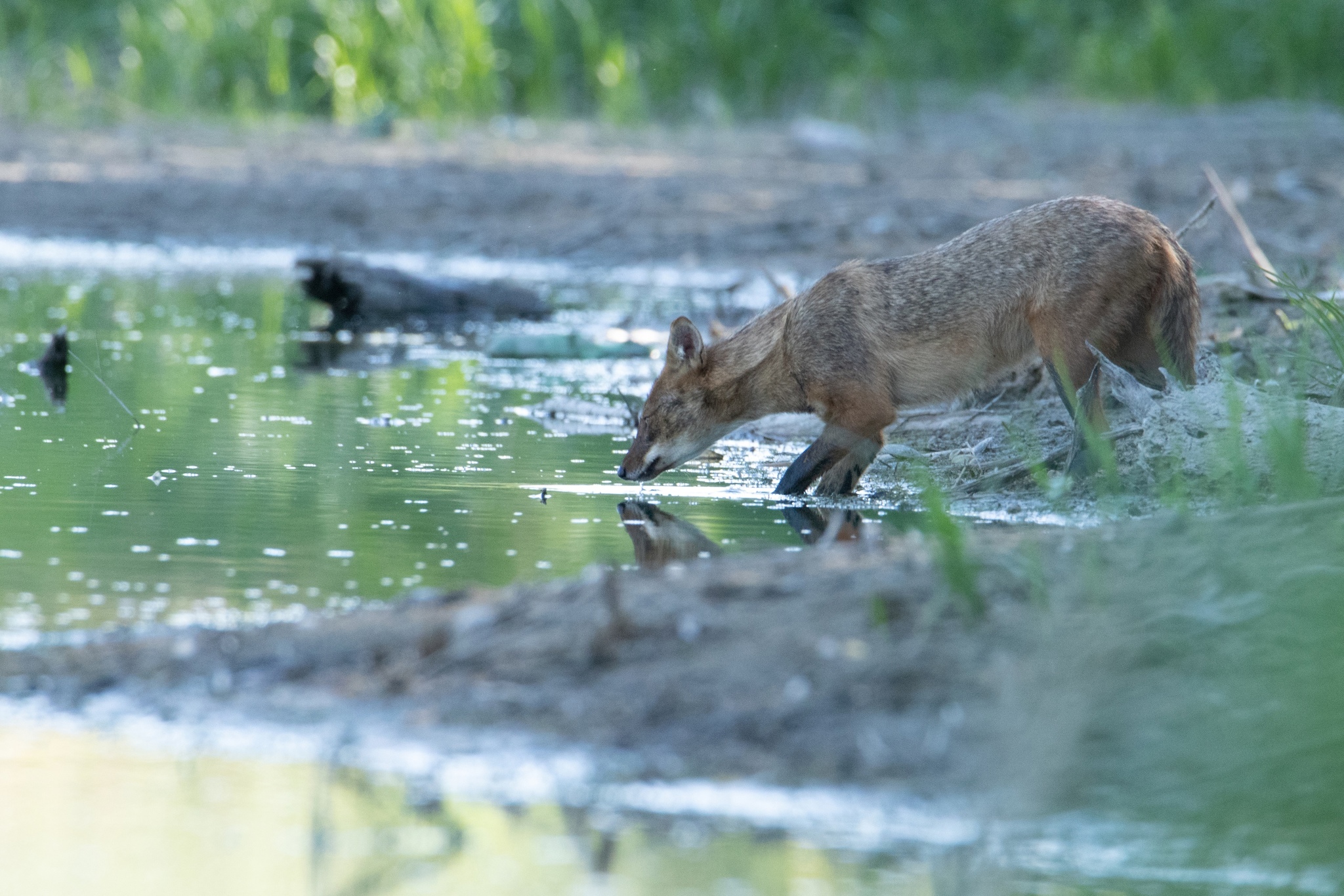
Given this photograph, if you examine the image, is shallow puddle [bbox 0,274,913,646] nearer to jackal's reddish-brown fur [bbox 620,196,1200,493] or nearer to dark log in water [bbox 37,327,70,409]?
dark log in water [bbox 37,327,70,409]

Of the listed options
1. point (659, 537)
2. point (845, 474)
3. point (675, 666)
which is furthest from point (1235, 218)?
point (675, 666)

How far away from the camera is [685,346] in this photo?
22.4 feet

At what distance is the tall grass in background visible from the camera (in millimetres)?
16734

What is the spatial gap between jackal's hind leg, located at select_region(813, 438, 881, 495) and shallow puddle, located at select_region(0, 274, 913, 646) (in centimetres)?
23

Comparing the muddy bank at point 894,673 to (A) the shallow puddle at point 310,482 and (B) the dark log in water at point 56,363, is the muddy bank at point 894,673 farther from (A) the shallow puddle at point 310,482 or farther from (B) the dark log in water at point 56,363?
(B) the dark log in water at point 56,363

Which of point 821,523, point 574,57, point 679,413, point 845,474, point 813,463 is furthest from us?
point 574,57

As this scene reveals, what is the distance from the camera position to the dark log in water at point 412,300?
34.5ft

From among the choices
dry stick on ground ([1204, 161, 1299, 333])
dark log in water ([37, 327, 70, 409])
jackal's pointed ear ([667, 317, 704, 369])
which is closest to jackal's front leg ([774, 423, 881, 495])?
jackal's pointed ear ([667, 317, 704, 369])

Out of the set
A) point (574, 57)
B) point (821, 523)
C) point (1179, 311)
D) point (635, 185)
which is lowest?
point (821, 523)

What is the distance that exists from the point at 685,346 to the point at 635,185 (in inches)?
313

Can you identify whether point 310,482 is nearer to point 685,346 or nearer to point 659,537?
point 659,537

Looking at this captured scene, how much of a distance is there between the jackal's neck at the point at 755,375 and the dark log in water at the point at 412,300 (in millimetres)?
4041

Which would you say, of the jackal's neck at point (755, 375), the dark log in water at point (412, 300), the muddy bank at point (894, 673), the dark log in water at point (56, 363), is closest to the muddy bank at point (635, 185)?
the dark log in water at point (412, 300)

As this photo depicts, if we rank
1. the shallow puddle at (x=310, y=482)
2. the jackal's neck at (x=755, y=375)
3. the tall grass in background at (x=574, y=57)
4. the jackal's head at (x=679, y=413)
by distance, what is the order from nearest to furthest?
1. the shallow puddle at (x=310, y=482)
2. the jackal's head at (x=679, y=413)
3. the jackal's neck at (x=755, y=375)
4. the tall grass in background at (x=574, y=57)
